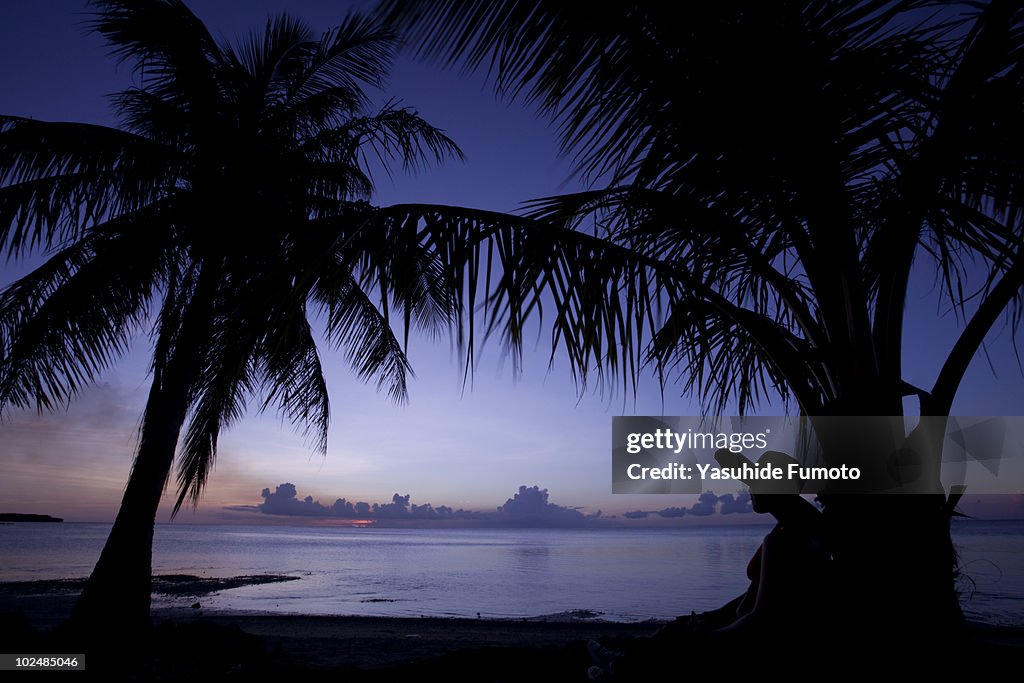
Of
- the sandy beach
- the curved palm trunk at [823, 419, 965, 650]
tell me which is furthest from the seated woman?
the sandy beach

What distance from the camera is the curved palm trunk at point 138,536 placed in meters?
4.86

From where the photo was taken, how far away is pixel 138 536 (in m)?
5.09

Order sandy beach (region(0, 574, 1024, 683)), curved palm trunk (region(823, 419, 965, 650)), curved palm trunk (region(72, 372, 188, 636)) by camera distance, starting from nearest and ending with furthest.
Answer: curved palm trunk (region(823, 419, 965, 650)) → sandy beach (region(0, 574, 1024, 683)) → curved palm trunk (region(72, 372, 188, 636))

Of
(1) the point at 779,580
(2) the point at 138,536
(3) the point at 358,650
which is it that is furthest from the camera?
(3) the point at 358,650

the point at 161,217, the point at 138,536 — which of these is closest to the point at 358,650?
the point at 138,536

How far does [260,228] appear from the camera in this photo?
4895mm

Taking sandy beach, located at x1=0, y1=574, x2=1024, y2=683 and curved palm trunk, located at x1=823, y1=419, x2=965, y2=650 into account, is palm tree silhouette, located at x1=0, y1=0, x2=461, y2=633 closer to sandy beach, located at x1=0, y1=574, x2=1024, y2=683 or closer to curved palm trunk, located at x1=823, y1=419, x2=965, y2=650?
sandy beach, located at x1=0, y1=574, x2=1024, y2=683

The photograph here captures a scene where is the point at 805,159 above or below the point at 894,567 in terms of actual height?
above

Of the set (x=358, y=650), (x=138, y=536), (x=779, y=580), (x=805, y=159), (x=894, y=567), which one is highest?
(x=805, y=159)

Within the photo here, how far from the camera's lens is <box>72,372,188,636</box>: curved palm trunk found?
15.9ft

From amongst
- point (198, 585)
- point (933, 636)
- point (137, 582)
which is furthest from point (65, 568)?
point (933, 636)

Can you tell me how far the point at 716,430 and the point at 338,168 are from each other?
488cm

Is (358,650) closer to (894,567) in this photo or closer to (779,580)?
(779,580)

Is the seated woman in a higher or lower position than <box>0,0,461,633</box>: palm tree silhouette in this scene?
lower
